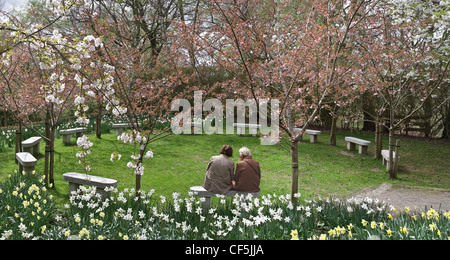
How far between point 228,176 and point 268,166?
10.9 ft

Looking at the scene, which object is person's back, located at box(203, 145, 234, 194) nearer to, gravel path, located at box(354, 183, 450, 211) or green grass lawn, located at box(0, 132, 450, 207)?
green grass lawn, located at box(0, 132, 450, 207)

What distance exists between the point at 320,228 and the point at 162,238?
67.3 inches

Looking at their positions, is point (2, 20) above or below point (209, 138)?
above

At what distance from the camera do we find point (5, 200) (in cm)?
394

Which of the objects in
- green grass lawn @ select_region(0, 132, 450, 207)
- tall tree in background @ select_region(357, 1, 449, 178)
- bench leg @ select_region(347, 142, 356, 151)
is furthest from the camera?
bench leg @ select_region(347, 142, 356, 151)

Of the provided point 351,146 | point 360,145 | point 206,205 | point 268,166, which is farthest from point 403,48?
point 206,205

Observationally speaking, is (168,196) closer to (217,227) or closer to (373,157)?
(217,227)

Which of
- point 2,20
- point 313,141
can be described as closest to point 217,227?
point 2,20

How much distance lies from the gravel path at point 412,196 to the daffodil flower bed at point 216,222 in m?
1.39

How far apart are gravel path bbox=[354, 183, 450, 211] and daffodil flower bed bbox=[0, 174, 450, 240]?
1391mm

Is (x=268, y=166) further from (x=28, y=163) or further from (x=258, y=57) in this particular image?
(x=28, y=163)

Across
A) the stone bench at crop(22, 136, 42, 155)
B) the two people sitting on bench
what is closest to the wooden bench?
the two people sitting on bench

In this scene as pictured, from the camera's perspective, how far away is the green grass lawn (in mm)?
6371

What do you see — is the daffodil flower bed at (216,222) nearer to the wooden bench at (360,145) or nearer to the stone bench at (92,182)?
the stone bench at (92,182)
